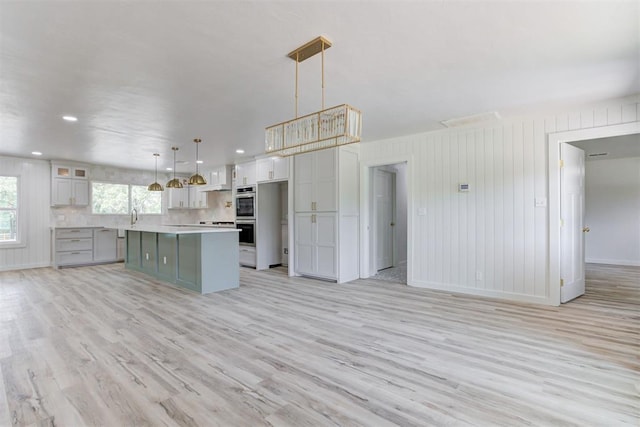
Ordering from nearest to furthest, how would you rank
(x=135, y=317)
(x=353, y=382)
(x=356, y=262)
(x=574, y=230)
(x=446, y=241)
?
(x=353, y=382) < (x=135, y=317) < (x=574, y=230) < (x=446, y=241) < (x=356, y=262)

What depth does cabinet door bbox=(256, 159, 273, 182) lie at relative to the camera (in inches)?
251

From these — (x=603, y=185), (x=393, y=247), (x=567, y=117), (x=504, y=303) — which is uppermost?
(x=567, y=117)

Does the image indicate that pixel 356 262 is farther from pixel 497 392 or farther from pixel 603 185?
pixel 603 185

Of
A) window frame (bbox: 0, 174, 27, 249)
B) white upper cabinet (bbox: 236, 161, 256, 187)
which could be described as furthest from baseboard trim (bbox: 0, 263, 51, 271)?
white upper cabinet (bbox: 236, 161, 256, 187)

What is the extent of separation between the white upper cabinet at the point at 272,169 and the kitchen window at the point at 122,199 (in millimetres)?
4143

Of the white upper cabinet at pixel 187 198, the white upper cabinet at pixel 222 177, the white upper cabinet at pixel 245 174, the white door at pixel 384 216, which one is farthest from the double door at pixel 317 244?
the white upper cabinet at pixel 187 198

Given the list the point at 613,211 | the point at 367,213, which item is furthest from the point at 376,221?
the point at 613,211

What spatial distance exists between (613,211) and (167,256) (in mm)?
A: 9362

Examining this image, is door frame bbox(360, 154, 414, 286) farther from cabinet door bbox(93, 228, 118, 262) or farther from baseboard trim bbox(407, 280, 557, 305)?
cabinet door bbox(93, 228, 118, 262)

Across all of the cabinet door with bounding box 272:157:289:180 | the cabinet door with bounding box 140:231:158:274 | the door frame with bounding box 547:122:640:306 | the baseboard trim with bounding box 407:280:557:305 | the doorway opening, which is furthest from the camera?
the cabinet door with bounding box 272:157:289:180

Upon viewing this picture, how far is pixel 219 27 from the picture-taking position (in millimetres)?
2139

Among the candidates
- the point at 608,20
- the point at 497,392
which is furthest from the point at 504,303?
the point at 608,20

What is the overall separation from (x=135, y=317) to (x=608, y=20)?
499 cm

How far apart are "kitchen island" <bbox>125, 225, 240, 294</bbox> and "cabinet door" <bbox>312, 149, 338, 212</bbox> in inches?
62.9
